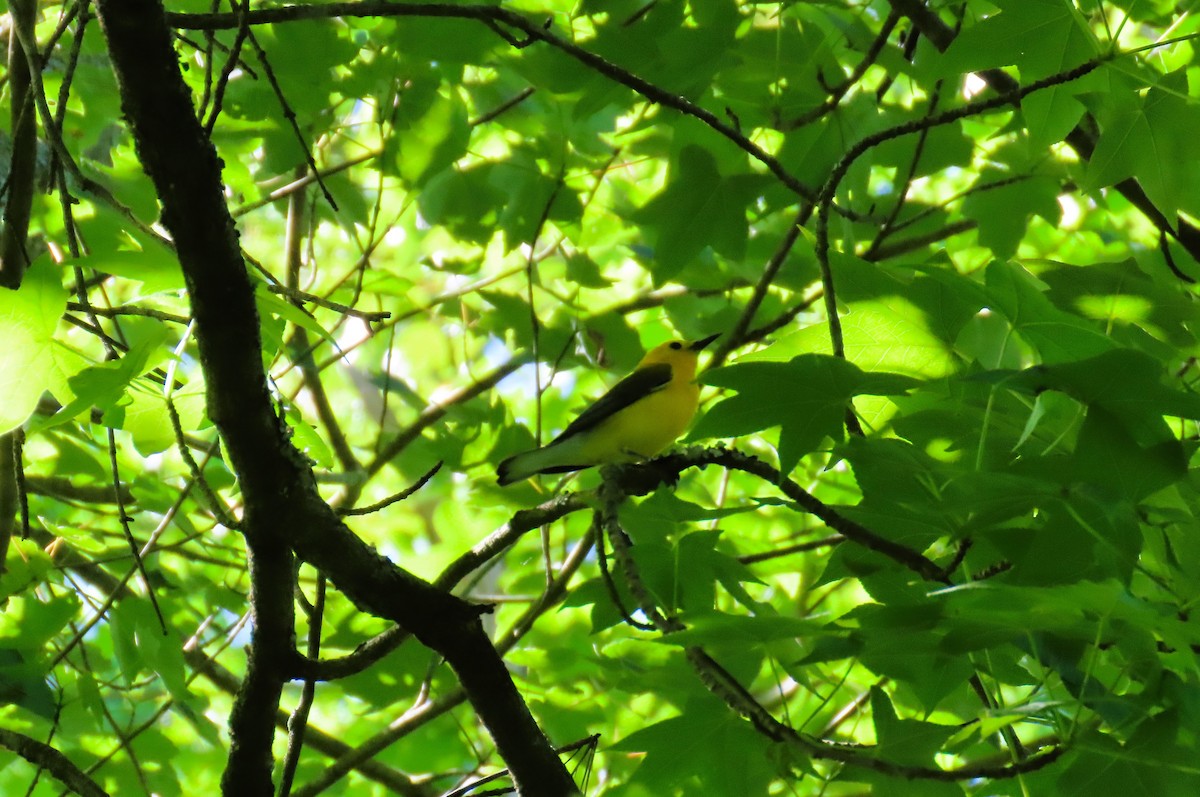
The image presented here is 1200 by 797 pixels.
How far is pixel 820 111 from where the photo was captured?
3090mm

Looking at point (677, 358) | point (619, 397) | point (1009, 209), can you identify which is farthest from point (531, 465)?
point (677, 358)

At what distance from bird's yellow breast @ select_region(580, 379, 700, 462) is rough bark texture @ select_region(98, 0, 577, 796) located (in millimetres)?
3138

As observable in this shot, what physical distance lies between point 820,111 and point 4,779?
4277mm

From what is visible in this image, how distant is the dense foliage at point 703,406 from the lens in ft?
4.91

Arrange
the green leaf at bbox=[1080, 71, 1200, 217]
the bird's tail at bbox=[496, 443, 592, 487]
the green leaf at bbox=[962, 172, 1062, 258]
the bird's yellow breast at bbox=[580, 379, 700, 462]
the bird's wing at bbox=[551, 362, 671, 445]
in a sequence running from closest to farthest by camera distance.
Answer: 1. the green leaf at bbox=[1080, 71, 1200, 217]
2. the green leaf at bbox=[962, 172, 1062, 258]
3. the bird's tail at bbox=[496, 443, 592, 487]
4. the bird's wing at bbox=[551, 362, 671, 445]
5. the bird's yellow breast at bbox=[580, 379, 700, 462]

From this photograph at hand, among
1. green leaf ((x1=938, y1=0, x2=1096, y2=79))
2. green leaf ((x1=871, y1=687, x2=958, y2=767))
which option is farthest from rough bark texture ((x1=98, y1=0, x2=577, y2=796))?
green leaf ((x1=938, y1=0, x2=1096, y2=79))

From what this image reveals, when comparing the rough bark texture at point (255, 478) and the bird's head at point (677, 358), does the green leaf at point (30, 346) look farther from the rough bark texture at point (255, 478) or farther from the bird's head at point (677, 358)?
the bird's head at point (677, 358)

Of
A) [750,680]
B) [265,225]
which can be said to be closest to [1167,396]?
[750,680]

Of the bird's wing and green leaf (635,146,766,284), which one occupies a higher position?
the bird's wing

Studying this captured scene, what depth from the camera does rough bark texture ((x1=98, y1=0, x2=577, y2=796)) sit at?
150 centimetres

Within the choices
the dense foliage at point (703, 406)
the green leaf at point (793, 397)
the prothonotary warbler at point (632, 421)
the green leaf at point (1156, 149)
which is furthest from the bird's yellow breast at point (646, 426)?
the green leaf at point (793, 397)

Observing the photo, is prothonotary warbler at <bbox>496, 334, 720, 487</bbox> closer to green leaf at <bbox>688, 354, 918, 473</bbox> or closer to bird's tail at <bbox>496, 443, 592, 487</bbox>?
bird's tail at <bbox>496, 443, 592, 487</bbox>

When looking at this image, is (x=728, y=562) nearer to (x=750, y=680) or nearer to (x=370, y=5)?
(x=750, y=680)

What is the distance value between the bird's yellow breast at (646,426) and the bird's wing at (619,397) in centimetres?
5
